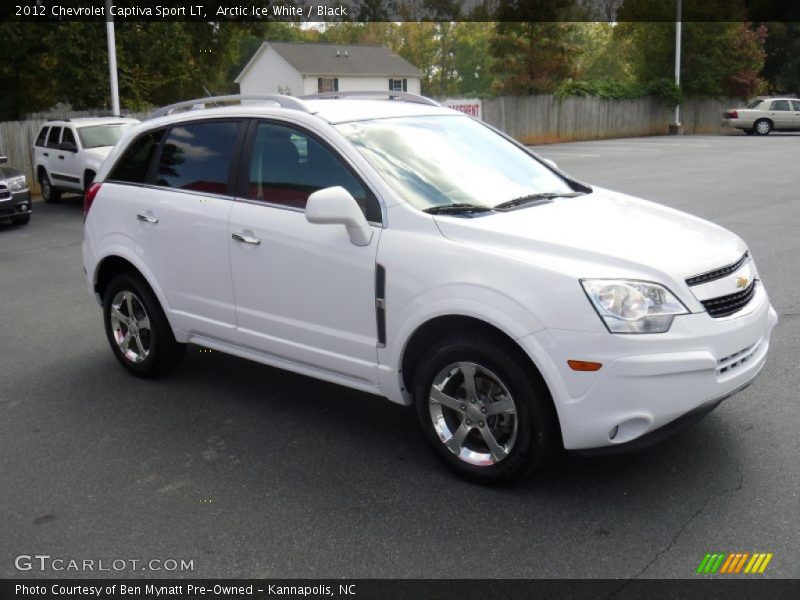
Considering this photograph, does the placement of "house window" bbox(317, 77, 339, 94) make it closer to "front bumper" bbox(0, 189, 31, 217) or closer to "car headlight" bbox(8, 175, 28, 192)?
"car headlight" bbox(8, 175, 28, 192)

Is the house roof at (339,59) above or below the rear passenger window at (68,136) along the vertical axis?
above

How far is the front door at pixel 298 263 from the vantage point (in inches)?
189

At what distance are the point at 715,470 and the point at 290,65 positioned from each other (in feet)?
208

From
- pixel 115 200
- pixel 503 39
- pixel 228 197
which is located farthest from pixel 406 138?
pixel 503 39

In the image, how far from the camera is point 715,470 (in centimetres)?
453

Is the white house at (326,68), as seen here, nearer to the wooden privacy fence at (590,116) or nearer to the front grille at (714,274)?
the wooden privacy fence at (590,116)

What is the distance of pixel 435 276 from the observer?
4.43m

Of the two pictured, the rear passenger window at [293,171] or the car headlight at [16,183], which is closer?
the rear passenger window at [293,171]

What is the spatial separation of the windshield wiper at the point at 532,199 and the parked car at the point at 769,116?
126 feet

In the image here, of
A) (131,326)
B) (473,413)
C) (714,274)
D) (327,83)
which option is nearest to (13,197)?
(131,326)

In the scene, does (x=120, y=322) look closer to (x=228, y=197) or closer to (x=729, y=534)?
(x=228, y=197)

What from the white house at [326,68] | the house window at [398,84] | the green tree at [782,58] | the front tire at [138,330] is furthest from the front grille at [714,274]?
the house window at [398,84]
